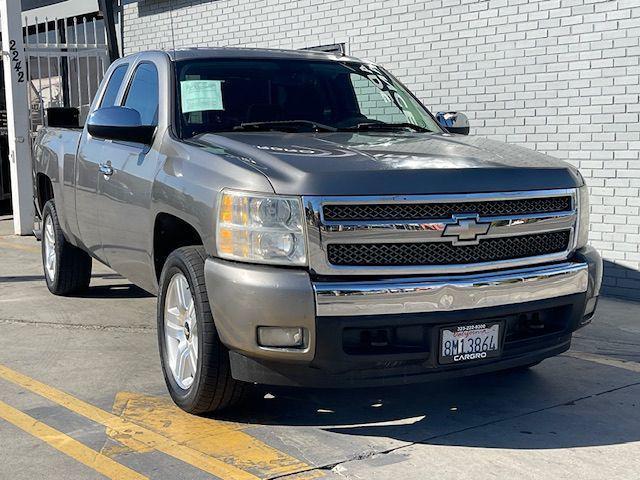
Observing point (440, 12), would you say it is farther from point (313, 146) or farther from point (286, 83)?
point (313, 146)

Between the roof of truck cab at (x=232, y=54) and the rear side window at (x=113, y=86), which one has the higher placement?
the roof of truck cab at (x=232, y=54)

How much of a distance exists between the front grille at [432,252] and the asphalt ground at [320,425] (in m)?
0.88

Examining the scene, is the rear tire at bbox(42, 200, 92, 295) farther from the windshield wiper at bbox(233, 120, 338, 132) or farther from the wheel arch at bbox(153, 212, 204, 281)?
the windshield wiper at bbox(233, 120, 338, 132)

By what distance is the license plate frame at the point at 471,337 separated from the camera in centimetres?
429

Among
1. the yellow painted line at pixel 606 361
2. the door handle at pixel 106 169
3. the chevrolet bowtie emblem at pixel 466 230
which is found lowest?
the yellow painted line at pixel 606 361

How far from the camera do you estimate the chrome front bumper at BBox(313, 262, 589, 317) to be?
4.08 meters

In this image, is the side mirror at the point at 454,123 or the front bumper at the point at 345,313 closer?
the front bumper at the point at 345,313

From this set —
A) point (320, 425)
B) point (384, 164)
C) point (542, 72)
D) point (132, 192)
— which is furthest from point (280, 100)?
point (542, 72)

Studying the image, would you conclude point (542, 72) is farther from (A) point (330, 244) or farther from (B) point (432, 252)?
(A) point (330, 244)

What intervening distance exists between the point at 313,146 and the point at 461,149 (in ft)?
2.68

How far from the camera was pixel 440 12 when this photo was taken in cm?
Result: 956

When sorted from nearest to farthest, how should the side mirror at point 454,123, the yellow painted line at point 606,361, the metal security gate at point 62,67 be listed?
the yellow painted line at point 606,361
the side mirror at point 454,123
the metal security gate at point 62,67

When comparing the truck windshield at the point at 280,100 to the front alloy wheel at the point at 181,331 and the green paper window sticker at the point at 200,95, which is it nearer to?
the green paper window sticker at the point at 200,95

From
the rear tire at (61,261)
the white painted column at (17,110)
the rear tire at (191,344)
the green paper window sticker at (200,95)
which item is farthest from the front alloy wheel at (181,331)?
the white painted column at (17,110)
